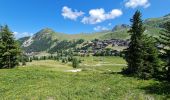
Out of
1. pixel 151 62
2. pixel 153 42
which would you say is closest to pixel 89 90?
pixel 151 62

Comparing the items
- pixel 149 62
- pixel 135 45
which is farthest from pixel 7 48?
pixel 149 62

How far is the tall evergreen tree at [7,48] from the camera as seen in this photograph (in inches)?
2763

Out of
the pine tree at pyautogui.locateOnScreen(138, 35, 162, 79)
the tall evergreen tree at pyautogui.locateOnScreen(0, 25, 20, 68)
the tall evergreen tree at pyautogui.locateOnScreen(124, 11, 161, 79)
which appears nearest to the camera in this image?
the pine tree at pyautogui.locateOnScreen(138, 35, 162, 79)

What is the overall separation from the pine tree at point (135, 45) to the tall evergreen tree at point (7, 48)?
1450 inches

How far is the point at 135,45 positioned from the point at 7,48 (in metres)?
40.1

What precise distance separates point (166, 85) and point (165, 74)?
39.8 feet

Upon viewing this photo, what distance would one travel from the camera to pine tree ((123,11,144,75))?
4669 cm

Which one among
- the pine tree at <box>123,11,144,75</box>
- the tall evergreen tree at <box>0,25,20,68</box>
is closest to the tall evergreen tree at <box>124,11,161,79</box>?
the pine tree at <box>123,11,144,75</box>

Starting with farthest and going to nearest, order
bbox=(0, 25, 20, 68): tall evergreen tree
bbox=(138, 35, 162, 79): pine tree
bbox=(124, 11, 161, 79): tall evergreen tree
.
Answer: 1. bbox=(0, 25, 20, 68): tall evergreen tree
2. bbox=(124, 11, 161, 79): tall evergreen tree
3. bbox=(138, 35, 162, 79): pine tree

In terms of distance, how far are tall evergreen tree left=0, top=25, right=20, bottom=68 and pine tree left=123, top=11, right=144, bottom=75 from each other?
36841 mm

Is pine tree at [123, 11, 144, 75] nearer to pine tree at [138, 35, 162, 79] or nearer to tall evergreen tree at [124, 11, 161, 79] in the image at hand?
Result: tall evergreen tree at [124, 11, 161, 79]

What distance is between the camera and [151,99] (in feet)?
89.1

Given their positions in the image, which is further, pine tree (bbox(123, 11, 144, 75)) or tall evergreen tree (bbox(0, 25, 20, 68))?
tall evergreen tree (bbox(0, 25, 20, 68))

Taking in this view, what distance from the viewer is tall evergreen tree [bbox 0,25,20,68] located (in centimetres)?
7019
